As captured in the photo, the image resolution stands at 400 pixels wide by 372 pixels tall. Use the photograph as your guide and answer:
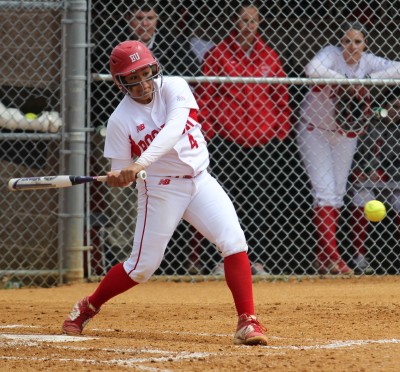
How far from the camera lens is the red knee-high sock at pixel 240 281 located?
183 inches

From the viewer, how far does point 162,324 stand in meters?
5.40

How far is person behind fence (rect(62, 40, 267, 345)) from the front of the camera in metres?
4.66

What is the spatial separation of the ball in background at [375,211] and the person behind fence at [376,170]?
1.00 feet

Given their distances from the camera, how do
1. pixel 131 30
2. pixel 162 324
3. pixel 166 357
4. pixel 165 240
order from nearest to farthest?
1. pixel 166 357
2. pixel 165 240
3. pixel 162 324
4. pixel 131 30

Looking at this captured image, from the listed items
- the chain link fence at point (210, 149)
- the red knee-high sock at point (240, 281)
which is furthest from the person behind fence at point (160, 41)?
the red knee-high sock at point (240, 281)

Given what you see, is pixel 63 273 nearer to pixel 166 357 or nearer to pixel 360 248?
pixel 360 248

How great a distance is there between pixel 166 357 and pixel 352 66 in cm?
398

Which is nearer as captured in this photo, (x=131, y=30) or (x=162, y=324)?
(x=162, y=324)

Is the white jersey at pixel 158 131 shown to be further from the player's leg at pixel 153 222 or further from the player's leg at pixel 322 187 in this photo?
the player's leg at pixel 322 187

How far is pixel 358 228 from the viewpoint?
762 cm

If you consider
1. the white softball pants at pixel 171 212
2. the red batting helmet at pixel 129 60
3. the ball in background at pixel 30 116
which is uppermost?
the red batting helmet at pixel 129 60

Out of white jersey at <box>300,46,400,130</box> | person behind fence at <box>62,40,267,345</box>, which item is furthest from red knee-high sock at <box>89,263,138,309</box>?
white jersey at <box>300,46,400,130</box>

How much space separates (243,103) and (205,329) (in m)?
2.63

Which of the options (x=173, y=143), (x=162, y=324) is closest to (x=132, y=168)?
(x=173, y=143)
